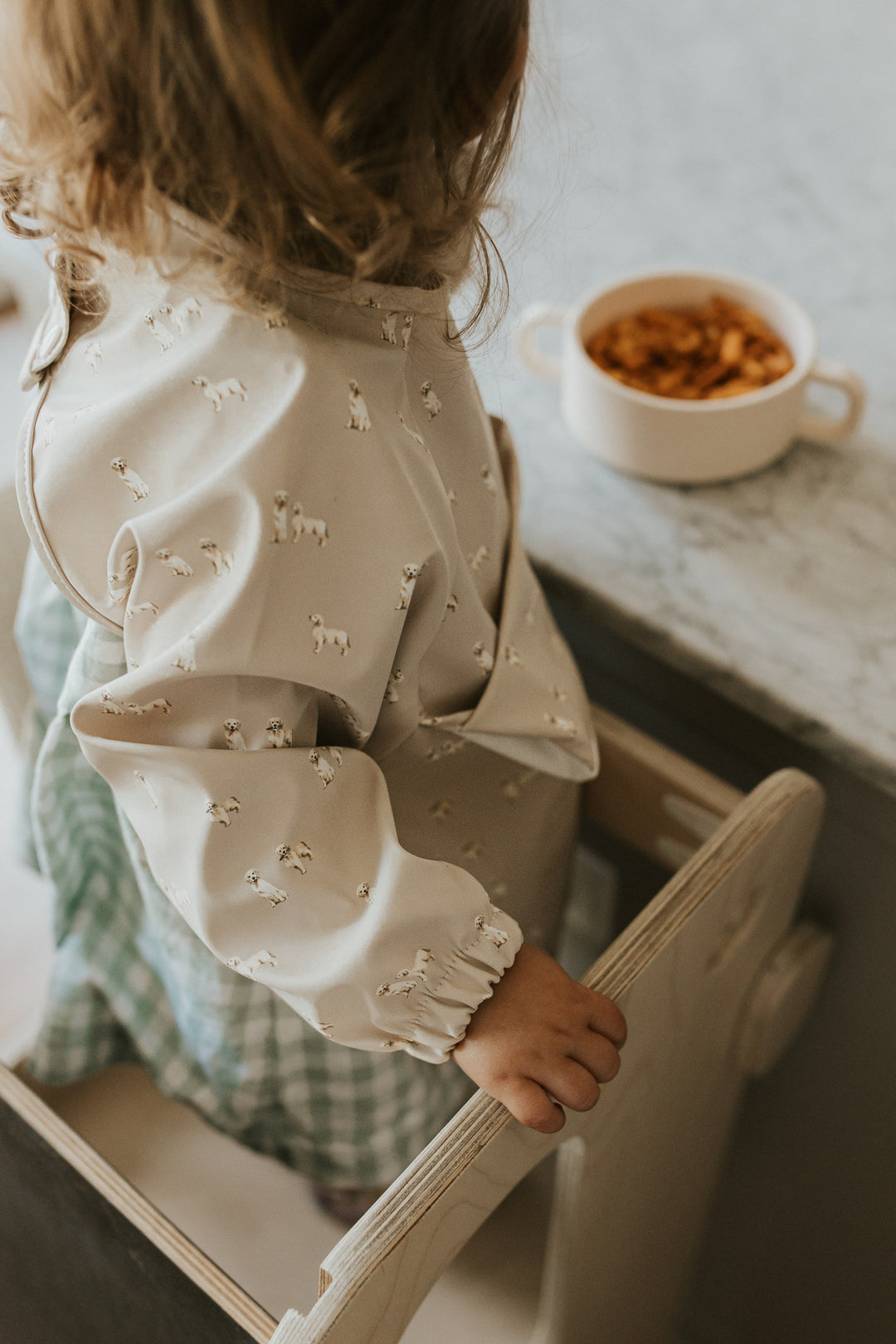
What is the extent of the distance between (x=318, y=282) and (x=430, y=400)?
0.10 m

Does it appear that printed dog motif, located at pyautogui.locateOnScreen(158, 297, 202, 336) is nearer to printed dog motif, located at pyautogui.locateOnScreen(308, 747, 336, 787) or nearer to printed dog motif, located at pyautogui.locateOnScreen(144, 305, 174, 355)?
printed dog motif, located at pyautogui.locateOnScreen(144, 305, 174, 355)

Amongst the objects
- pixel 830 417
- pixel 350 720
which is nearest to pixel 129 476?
pixel 350 720

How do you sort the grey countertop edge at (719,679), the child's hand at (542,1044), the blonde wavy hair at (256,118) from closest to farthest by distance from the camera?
the blonde wavy hair at (256,118), the child's hand at (542,1044), the grey countertop edge at (719,679)

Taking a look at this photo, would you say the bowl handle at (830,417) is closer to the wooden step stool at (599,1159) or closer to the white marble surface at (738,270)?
the white marble surface at (738,270)

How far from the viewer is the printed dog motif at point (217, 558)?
0.42m

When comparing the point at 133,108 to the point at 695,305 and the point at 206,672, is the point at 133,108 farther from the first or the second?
the point at 695,305

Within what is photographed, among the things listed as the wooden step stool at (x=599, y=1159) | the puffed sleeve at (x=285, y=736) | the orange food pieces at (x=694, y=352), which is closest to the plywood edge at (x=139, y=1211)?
the wooden step stool at (x=599, y=1159)

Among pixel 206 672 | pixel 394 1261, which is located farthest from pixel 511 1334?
pixel 206 672

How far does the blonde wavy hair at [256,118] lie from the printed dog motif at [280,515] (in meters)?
0.07

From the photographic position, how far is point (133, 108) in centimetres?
37

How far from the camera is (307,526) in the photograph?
0.43 metres

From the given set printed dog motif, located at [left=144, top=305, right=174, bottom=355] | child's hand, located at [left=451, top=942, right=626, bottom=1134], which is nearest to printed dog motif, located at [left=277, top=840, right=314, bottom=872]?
child's hand, located at [left=451, top=942, right=626, bottom=1134]

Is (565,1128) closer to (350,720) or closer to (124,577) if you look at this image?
(350,720)

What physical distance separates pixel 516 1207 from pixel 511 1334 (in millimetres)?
73
